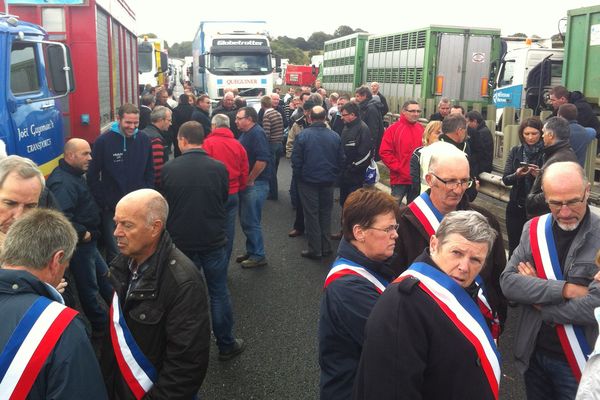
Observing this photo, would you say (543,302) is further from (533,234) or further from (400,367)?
(400,367)

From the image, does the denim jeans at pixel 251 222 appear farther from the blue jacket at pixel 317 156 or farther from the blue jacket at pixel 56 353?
the blue jacket at pixel 56 353

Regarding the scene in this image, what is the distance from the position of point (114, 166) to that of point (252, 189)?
2.01 meters

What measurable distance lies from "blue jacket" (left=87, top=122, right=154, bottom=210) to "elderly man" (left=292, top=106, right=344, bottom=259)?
7.30 feet

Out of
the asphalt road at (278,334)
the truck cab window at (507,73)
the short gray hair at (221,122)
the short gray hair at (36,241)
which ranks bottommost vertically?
the asphalt road at (278,334)

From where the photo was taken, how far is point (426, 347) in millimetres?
2146

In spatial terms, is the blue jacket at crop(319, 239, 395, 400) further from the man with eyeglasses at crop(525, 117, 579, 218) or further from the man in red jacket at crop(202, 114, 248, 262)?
the man in red jacket at crop(202, 114, 248, 262)

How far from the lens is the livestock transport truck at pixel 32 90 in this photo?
5375 millimetres

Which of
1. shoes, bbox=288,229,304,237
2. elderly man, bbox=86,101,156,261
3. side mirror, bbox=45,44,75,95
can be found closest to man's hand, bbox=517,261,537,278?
elderly man, bbox=86,101,156,261

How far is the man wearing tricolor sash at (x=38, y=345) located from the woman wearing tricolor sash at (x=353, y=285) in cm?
98

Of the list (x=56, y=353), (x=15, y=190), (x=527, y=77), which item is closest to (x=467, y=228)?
(x=56, y=353)

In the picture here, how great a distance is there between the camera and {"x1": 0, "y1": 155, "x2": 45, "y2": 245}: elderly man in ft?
10.9

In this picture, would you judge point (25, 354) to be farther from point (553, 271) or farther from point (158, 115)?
point (158, 115)

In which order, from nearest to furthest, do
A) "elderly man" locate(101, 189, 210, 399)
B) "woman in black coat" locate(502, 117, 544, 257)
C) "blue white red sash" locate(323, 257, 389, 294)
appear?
"blue white red sash" locate(323, 257, 389, 294) < "elderly man" locate(101, 189, 210, 399) < "woman in black coat" locate(502, 117, 544, 257)

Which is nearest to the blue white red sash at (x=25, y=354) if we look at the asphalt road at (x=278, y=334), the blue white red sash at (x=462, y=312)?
the blue white red sash at (x=462, y=312)
